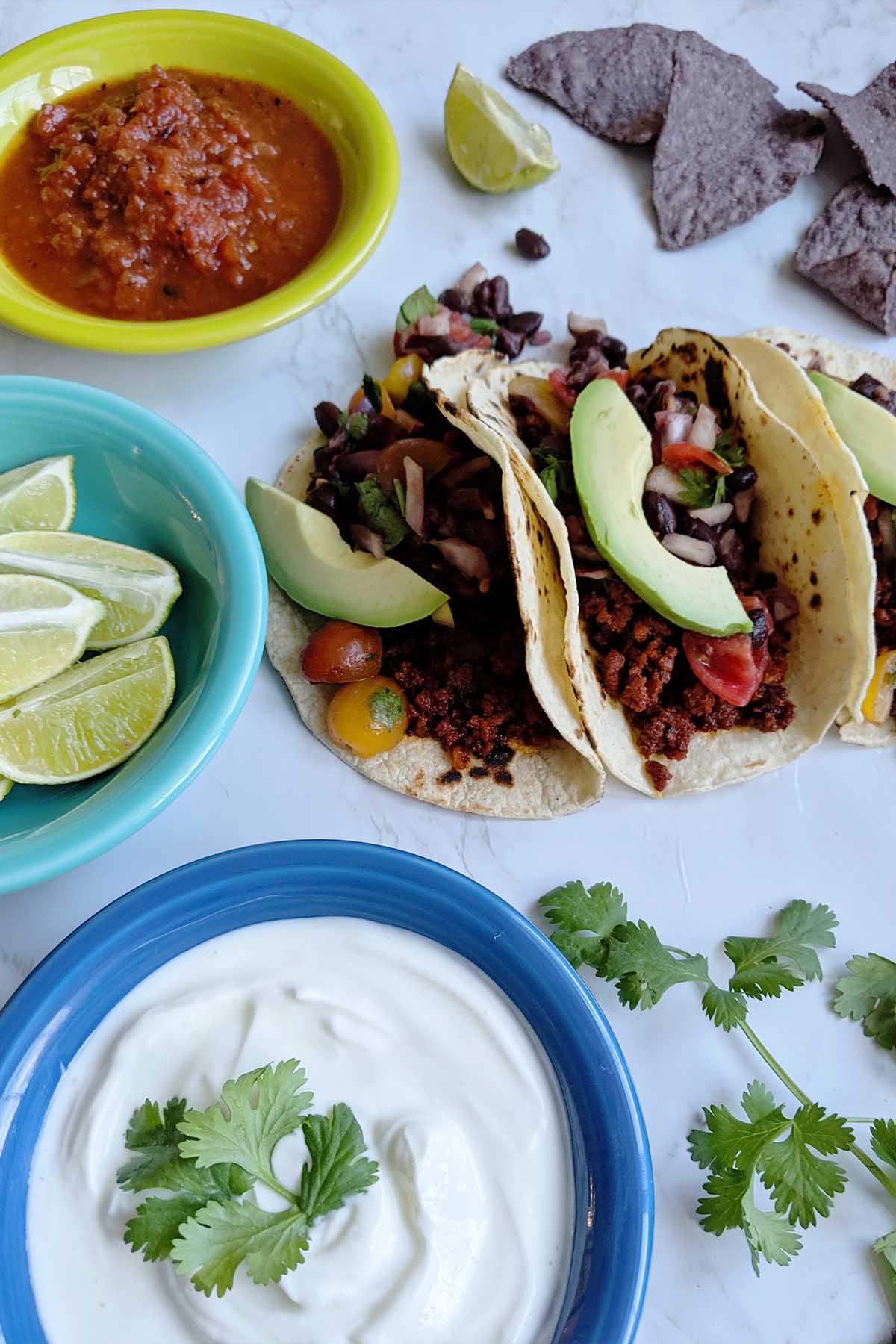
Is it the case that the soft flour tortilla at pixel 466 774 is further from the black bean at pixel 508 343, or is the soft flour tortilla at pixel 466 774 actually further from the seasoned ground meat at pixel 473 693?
the black bean at pixel 508 343

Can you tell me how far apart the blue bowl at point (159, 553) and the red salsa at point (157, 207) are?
1.86 ft

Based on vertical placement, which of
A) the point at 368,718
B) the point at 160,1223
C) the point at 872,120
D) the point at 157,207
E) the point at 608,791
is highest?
the point at 872,120

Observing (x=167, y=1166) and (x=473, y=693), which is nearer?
(x=167, y=1166)

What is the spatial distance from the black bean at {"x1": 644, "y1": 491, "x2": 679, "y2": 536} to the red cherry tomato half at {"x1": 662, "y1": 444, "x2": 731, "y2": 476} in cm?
10

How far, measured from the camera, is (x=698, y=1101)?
2205mm

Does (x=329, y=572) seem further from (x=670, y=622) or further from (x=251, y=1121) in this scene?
(x=251, y=1121)

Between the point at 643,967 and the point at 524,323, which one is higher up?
the point at 524,323

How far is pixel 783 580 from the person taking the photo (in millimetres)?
2508

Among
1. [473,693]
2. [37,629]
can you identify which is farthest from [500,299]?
[37,629]

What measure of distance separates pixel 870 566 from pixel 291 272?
59.8 inches

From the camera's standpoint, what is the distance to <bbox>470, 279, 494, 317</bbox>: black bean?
9.20 ft

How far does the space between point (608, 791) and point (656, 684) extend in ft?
0.86

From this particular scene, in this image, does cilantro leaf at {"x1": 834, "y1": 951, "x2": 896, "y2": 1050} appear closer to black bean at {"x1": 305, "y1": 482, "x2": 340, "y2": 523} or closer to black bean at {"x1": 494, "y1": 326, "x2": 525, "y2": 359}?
black bean at {"x1": 305, "y1": 482, "x2": 340, "y2": 523}

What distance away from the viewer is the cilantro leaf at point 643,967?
2.16 meters
